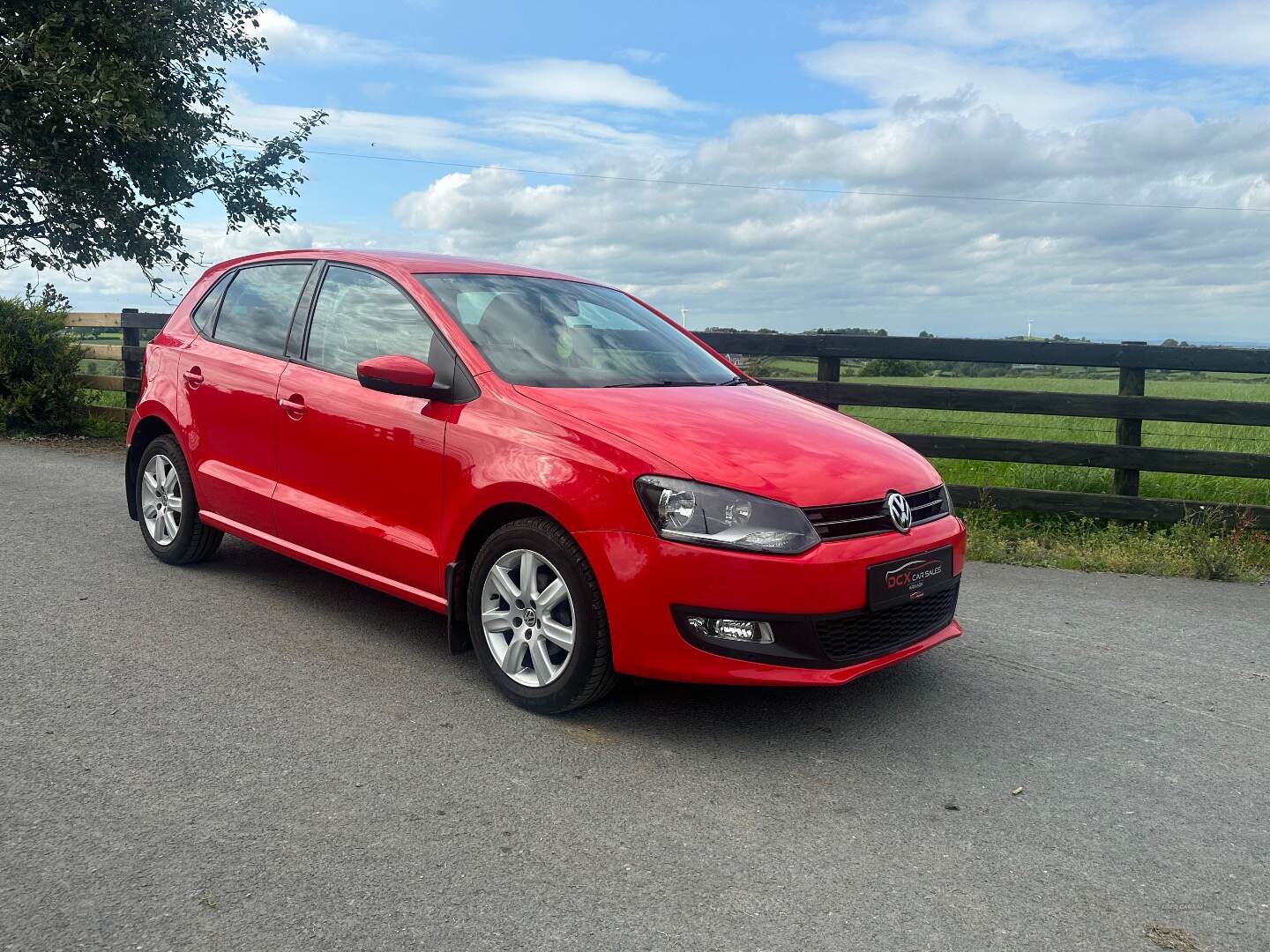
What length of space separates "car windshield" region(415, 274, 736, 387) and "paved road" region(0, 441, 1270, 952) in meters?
1.32

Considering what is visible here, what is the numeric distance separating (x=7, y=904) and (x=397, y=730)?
1.42 metres

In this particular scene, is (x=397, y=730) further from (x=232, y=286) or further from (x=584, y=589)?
(x=232, y=286)

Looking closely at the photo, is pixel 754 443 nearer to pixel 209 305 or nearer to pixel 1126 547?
pixel 209 305

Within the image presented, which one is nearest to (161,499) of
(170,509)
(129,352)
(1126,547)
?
(170,509)

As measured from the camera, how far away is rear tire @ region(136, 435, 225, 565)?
596cm

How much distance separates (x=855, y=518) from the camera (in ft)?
12.7

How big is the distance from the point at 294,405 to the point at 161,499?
1641mm

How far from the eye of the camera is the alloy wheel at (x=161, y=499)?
240 inches

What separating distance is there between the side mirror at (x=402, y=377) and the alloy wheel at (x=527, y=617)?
29.2 inches

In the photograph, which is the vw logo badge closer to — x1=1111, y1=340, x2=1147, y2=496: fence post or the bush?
x1=1111, y1=340, x2=1147, y2=496: fence post

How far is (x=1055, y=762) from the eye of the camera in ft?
12.6

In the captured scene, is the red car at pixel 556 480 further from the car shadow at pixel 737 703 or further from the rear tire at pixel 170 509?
the car shadow at pixel 737 703

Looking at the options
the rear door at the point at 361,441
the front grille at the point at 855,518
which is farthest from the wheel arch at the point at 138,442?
the front grille at the point at 855,518

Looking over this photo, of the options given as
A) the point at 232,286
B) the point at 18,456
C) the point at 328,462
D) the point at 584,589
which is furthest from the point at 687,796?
the point at 18,456
